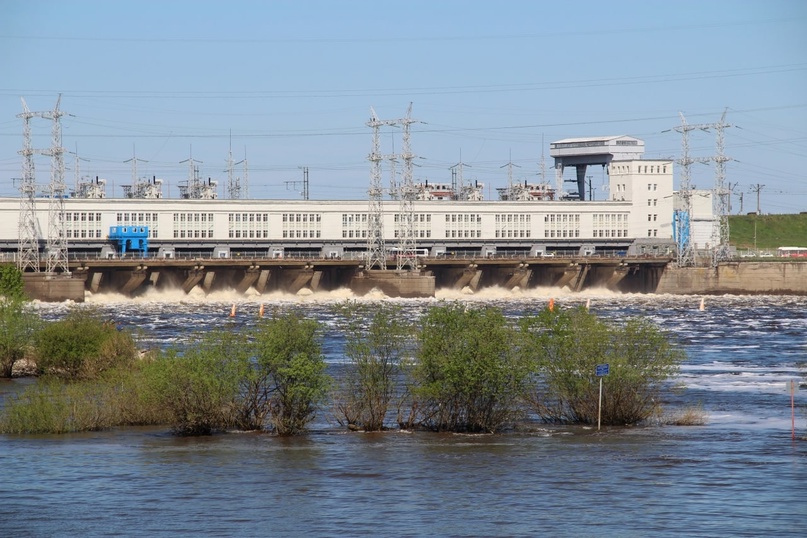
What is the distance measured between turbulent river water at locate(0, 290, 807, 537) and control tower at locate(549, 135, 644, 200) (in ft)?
336

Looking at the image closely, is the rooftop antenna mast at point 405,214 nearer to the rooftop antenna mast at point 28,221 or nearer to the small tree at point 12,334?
the rooftop antenna mast at point 28,221

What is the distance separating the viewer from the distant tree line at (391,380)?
31.1m

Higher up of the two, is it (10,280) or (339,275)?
(10,280)

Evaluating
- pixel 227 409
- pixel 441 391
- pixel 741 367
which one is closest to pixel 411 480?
pixel 441 391

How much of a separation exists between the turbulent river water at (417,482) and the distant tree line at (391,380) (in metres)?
0.72

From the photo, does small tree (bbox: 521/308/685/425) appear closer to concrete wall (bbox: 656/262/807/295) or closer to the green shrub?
the green shrub

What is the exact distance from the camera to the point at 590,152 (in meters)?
138

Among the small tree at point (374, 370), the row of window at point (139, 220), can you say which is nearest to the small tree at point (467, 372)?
the small tree at point (374, 370)

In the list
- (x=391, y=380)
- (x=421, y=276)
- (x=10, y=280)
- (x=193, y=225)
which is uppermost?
(x=193, y=225)

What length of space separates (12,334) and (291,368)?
17806 mm

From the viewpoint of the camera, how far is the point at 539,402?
113 ft

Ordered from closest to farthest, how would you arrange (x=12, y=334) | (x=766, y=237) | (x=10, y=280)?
(x=12, y=334) → (x=10, y=280) → (x=766, y=237)

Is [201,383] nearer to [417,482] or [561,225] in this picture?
[417,482]

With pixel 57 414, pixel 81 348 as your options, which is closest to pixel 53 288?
pixel 81 348
